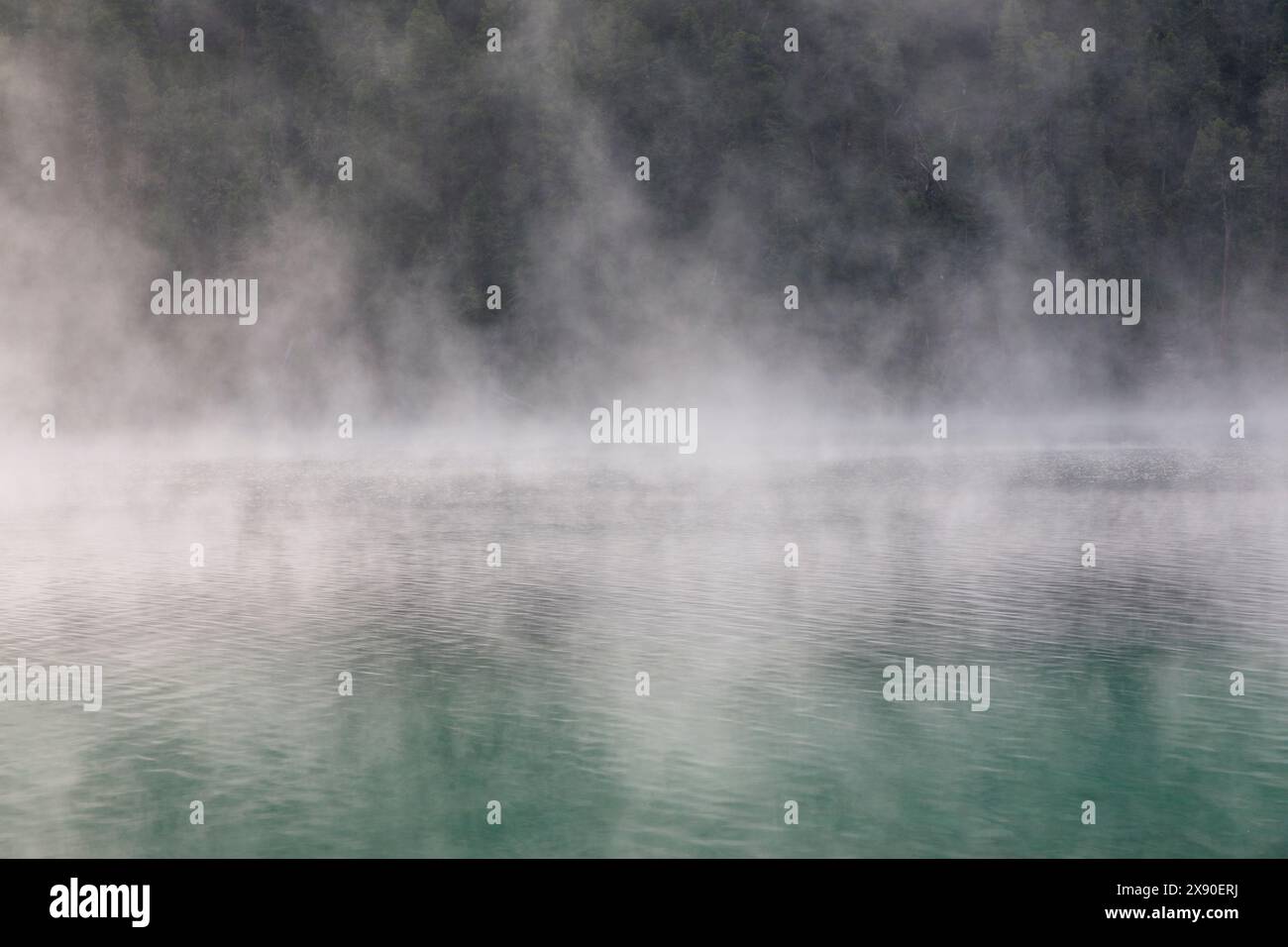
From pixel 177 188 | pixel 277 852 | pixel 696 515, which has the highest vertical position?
pixel 177 188

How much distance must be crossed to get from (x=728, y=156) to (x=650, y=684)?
4728 cm

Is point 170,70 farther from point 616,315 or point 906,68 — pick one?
point 906,68

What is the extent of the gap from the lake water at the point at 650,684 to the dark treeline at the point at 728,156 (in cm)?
3021

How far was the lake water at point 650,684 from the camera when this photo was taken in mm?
10133

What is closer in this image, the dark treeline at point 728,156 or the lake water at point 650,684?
the lake water at point 650,684

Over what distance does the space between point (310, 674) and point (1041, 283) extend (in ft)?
153

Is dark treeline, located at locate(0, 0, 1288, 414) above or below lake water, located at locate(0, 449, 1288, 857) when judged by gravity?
above

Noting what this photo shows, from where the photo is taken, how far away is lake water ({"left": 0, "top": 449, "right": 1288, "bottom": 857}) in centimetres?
1013

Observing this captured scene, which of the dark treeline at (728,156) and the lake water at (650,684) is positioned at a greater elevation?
the dark treeline at (728,156)

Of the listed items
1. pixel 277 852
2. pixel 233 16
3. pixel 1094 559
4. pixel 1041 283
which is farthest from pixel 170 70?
pixel 277 852

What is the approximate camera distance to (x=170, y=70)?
59.0 metres

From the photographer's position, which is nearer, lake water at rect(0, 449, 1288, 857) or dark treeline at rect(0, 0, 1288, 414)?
lake water at rect(0, 449, 1288, 857)

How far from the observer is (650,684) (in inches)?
537

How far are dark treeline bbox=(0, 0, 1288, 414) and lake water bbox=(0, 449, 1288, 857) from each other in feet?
99.1
